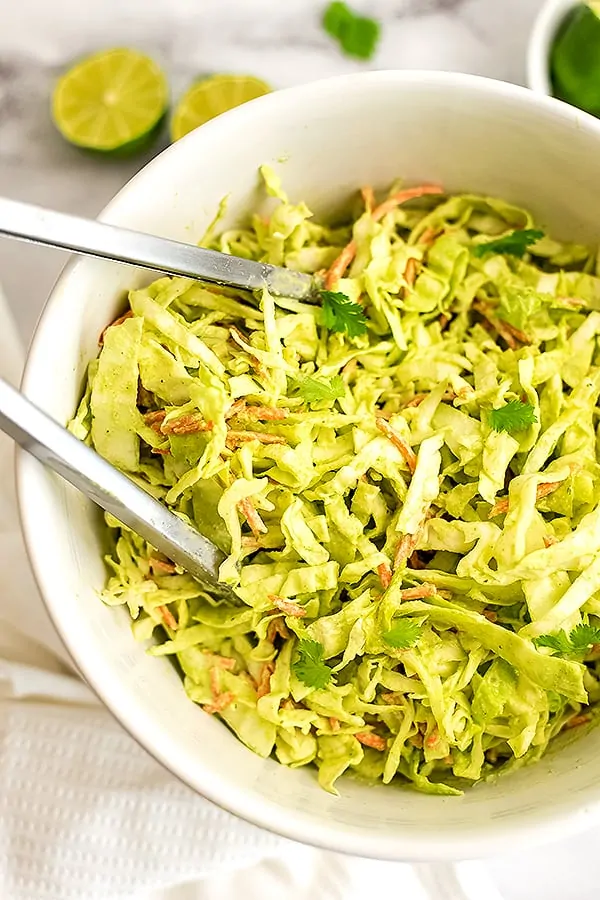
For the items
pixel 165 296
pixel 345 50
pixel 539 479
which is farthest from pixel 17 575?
pixel 345 50

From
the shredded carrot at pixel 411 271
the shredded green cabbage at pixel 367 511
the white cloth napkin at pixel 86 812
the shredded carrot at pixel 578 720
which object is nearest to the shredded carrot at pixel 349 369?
the shredded green cabbage at pixel 367 511

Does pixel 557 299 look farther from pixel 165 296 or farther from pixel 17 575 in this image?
pixel 17 575

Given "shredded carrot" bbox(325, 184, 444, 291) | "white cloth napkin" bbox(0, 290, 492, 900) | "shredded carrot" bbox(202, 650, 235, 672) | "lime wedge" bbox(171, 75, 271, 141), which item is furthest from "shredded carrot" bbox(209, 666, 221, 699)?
"lime wedge" bbox(171, 75, 271, 141)

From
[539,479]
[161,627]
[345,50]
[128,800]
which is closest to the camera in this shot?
[539,479]

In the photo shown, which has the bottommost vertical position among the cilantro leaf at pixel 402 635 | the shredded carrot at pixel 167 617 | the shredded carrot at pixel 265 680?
the shredded carrot at pixel 167 617

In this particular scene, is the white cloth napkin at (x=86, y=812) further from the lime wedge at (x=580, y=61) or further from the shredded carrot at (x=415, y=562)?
the lime wedge at (x=580, y=61)

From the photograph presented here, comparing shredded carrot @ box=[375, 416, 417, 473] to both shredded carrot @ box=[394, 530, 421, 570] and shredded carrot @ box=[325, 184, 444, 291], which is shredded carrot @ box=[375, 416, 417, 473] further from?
shredded carrot @ box=[325, 184, 444, 291]

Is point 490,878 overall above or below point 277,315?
below
